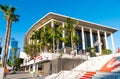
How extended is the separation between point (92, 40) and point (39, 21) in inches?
1018

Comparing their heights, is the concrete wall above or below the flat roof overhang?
below

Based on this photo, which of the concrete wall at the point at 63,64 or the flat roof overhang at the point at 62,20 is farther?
the flat roof overhang at the point at 62,20

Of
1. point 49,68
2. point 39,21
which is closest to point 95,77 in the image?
point 49,68

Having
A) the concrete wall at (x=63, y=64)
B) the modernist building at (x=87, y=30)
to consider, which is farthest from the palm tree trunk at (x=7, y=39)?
the modernist building at (x=87, y=30)

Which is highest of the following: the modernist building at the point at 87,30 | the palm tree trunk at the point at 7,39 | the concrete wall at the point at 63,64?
the modernist building at the point at 87,30

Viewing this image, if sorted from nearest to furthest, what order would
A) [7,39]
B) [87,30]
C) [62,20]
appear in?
1. [7,39]
2. [62,20]
3. [87,30]

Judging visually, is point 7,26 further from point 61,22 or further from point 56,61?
point 61,22

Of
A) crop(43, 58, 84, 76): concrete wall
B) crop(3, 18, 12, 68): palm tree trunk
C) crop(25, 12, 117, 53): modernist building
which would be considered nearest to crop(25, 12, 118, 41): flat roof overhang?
crop(25, 12, 117, 53): modernist building

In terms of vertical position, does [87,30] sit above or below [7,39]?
above

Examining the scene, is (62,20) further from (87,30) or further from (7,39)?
(7,39)

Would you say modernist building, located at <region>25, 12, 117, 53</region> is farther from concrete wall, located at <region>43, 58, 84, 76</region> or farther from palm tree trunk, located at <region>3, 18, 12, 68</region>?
concrete wall, located at <region>43, 58, 84, 76</region>

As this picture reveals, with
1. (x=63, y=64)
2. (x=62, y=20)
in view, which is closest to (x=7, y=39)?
(x=63, y=64)

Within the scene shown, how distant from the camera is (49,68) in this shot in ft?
104

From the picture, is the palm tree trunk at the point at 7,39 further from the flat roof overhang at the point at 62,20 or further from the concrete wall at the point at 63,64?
the flat roof overhang at the point at 62,20
